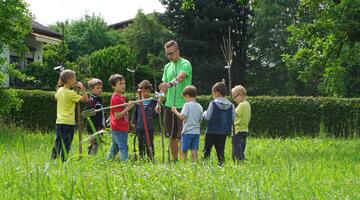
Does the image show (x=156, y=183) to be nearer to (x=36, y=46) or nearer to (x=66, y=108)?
(x=66, y=108)

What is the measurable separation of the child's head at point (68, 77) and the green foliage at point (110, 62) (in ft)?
94.1

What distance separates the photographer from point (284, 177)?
5379 millimetres

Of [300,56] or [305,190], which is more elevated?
[300,56]

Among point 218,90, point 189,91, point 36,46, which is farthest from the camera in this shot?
point 36,46

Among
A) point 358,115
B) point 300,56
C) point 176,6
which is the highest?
point 176,6

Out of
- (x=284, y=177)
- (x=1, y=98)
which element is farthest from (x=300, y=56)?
(x=284, y=177)

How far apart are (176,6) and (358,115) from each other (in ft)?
88.1

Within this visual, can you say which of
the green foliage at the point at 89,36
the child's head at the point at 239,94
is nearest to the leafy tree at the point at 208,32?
the green foliage at the point at 89,36

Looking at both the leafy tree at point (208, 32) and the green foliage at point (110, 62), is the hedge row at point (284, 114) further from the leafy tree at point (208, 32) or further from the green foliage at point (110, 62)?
the leafy tree at point (208, 32)

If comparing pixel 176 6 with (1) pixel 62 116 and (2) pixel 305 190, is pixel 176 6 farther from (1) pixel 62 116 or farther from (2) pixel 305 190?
(2) pixel 305 190

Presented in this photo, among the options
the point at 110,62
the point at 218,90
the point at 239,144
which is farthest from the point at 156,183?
the point at 110,62

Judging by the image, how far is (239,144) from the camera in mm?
8688

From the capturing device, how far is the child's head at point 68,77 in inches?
307

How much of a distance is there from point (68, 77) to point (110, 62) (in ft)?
98.2
